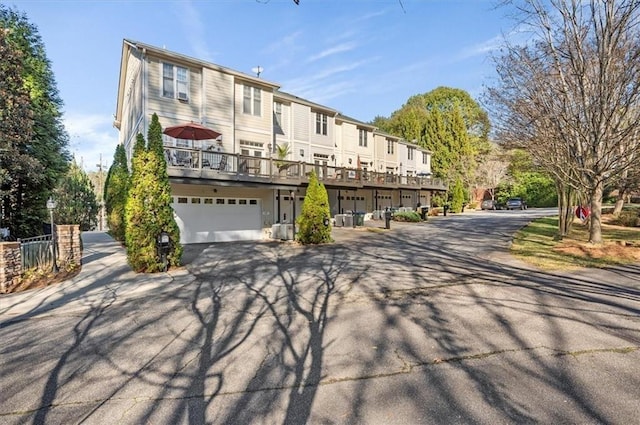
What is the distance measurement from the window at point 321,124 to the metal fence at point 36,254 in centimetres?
1660

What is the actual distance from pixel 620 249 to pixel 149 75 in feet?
61.2

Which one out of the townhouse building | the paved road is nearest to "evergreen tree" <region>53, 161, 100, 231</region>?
the townhouse building

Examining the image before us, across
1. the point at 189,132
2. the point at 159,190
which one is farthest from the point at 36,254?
the point at 189,132

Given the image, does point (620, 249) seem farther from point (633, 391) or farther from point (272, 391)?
point (272, 391)

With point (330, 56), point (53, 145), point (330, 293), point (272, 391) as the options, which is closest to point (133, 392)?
point (272, 391)

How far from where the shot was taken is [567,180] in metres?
12.7

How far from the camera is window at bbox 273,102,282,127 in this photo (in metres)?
20.7

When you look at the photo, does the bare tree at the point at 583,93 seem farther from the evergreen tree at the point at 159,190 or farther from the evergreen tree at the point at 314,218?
the evergreen tree at the point at 159,190

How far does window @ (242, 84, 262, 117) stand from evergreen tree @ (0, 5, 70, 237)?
1002cm

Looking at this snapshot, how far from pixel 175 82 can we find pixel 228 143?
359 cm

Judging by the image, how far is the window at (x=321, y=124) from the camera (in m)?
23.2

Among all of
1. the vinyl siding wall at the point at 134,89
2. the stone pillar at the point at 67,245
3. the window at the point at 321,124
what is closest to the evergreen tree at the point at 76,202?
the vinyl siding wall at the point at 134,89

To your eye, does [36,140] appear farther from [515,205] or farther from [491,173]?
[491,173]

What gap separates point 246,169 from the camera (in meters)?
15.5
